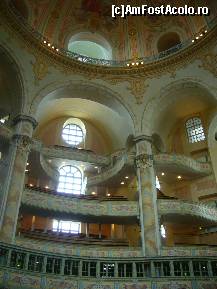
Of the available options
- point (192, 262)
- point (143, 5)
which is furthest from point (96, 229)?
point (143, 5)

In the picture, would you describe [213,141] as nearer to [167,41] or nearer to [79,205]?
[167,41]

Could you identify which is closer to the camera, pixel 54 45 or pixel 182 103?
pixel 54 45

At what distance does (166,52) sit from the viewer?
3003 centimetres

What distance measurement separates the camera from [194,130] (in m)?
31.5

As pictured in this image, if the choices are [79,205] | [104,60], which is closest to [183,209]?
[79,205]

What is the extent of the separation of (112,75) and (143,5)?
855 centimetres

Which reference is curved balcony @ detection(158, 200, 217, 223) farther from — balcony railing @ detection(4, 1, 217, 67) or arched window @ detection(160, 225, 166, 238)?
balcony railing @ detection(4, 1, 217, 67)

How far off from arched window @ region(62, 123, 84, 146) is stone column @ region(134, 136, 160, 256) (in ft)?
28.2

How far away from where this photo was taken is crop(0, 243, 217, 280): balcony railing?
1970cm

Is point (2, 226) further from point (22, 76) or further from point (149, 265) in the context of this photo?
point (22, 76)

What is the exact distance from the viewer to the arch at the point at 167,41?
31972 mm

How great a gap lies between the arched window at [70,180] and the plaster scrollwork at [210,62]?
47.1 feet

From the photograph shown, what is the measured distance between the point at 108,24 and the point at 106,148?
12.4 metres

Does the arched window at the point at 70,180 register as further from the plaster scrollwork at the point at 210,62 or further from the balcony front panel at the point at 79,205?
the plaster scrollwork at the point at 210,62
